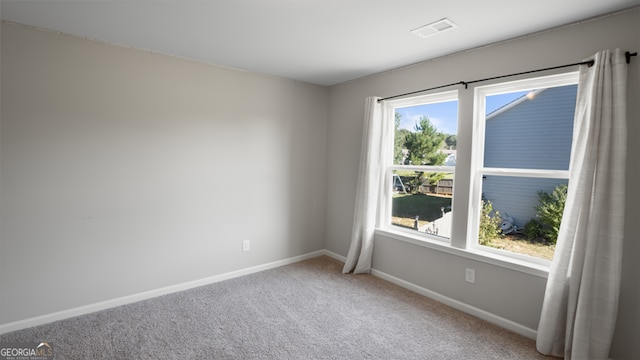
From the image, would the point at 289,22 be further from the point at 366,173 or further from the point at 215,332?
the point at 215,332

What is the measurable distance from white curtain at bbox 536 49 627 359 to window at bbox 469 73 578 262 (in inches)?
10.4

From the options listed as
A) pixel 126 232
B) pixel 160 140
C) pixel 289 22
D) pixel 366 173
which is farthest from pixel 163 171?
pixel 366 173

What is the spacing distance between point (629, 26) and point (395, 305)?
266 centimetres

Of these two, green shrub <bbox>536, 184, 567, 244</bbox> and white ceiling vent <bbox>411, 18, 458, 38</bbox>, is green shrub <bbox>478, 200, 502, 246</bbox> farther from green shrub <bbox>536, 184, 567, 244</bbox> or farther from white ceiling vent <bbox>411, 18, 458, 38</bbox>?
white ceiling vent <bbox>411, 18, 458, 38</bbox>

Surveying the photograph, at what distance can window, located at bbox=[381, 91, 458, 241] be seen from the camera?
3016 millimetres

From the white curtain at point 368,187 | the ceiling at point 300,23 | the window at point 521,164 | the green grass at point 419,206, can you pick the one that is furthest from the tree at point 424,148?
the ceiling at point 300,23

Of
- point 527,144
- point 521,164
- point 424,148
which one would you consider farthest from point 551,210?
point 424,148

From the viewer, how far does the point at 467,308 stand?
270 centimetres

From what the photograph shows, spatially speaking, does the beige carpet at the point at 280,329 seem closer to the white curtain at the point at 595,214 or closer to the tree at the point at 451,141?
the white curtain at the point at 595,214

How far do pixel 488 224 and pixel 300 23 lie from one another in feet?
7.66

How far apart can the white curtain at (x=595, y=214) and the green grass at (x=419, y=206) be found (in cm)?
110

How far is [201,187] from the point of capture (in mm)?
3141

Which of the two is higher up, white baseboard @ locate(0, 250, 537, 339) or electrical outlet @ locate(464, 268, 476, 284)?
electrical outlet @ locate(464, 268, 476, 284)

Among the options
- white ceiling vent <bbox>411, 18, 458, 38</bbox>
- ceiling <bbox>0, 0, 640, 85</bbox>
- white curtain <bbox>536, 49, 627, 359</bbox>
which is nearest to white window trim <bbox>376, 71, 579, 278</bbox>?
white curtain <bbox>536, 49, 627, 359</bbox>
